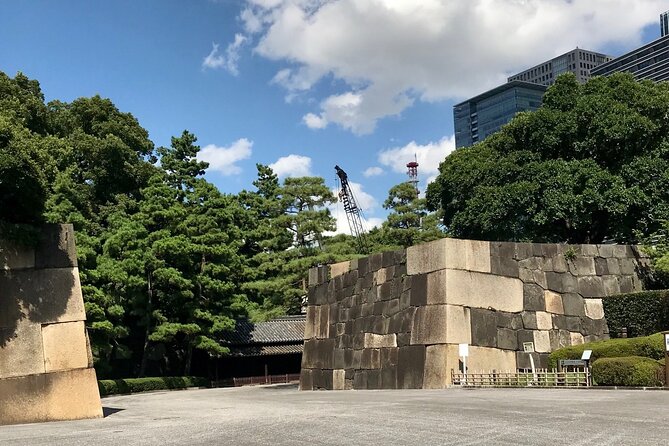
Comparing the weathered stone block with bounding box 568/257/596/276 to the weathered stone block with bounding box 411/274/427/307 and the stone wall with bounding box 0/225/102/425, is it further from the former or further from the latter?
the stone wall with bounding box 0/225/102/425

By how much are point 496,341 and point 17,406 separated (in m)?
13.1

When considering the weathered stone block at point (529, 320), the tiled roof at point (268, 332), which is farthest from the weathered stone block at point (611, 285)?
the tiled roof at point (268, 332)

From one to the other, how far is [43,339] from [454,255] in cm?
1148

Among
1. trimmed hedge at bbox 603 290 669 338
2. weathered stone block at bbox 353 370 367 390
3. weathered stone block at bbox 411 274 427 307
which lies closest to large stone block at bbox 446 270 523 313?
weathered stone block at bbox 411 274 427 307

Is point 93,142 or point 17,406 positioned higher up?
point 93,142

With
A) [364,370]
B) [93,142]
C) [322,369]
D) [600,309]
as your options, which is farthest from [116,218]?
[600,309]

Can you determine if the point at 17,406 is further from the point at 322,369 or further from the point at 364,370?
the point at 322,369

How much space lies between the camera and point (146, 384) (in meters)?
35.3

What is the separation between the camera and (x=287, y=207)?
148ft

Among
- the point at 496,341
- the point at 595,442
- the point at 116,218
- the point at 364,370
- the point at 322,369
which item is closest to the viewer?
the point at 595,442

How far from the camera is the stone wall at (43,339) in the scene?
1246 cm

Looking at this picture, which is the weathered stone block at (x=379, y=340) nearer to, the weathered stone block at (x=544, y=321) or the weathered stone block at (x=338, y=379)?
the weathered stone block at (x=338, y=379)

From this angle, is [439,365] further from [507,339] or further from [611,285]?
[611,285]

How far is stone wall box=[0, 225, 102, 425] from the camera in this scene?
40.9ft
